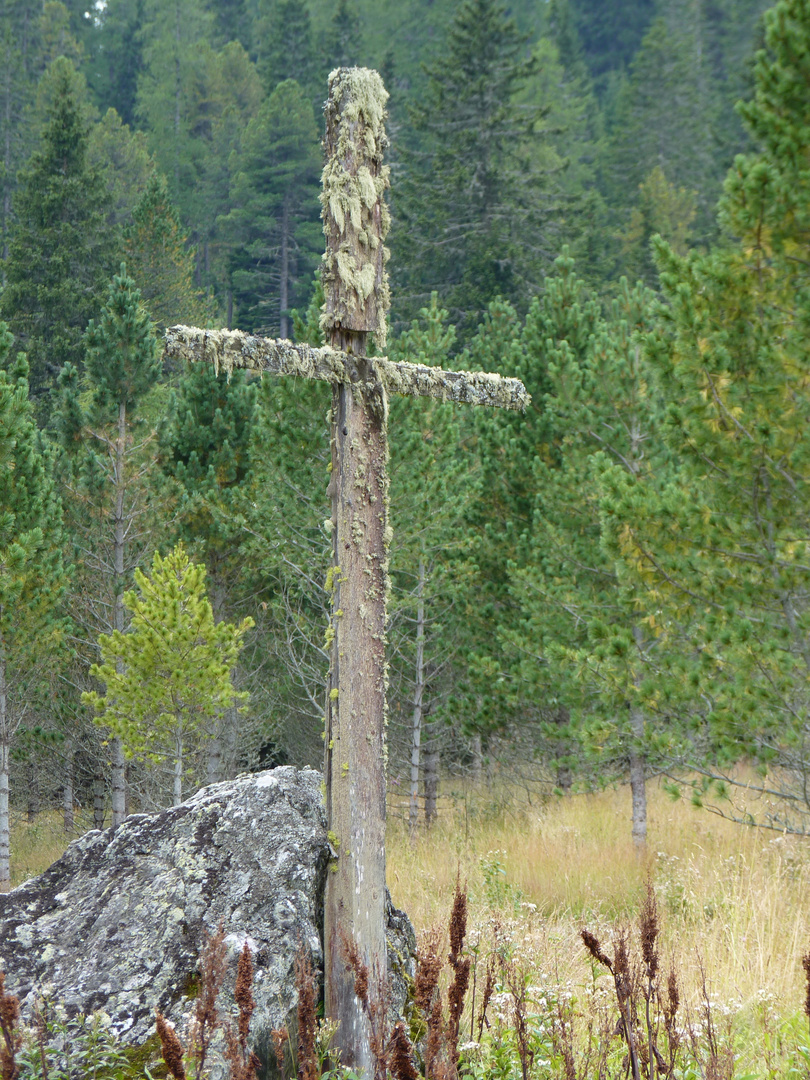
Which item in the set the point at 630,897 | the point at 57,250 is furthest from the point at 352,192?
the point at 57,250

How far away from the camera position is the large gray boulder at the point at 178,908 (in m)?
4.09

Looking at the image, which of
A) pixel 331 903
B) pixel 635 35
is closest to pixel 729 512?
pixel 331 903

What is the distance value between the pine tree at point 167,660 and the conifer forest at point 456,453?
0.05m

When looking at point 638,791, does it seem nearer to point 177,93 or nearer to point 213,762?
point 213,762

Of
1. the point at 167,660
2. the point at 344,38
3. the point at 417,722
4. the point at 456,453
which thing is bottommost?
the point at 417,722

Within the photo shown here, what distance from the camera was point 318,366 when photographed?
176 inches

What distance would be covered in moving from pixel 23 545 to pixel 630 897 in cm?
788

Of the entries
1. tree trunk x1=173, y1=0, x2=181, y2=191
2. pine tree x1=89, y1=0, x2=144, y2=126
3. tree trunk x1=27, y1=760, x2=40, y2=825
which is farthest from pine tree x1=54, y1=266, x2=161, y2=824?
pine tree x1=89, y1=0, x2=144, y2=126

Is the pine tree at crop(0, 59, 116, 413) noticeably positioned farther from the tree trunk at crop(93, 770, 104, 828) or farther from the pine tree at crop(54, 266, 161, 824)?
the tree trunk at crop(93, 770, 104, 828)

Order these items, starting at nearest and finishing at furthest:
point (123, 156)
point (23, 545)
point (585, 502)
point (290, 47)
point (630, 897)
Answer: point (630, 897) < point (585, 502) < point (23, 545) < point (123, 156) < point (290, 47)

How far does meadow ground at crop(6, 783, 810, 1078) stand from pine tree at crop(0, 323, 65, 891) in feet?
17.8

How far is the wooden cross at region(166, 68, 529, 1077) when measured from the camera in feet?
14.3

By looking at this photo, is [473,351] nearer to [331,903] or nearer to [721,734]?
[721,734]

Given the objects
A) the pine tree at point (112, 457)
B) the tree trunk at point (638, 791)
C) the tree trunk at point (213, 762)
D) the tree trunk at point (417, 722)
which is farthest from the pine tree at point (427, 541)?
the pine tree at point (112, 457)
